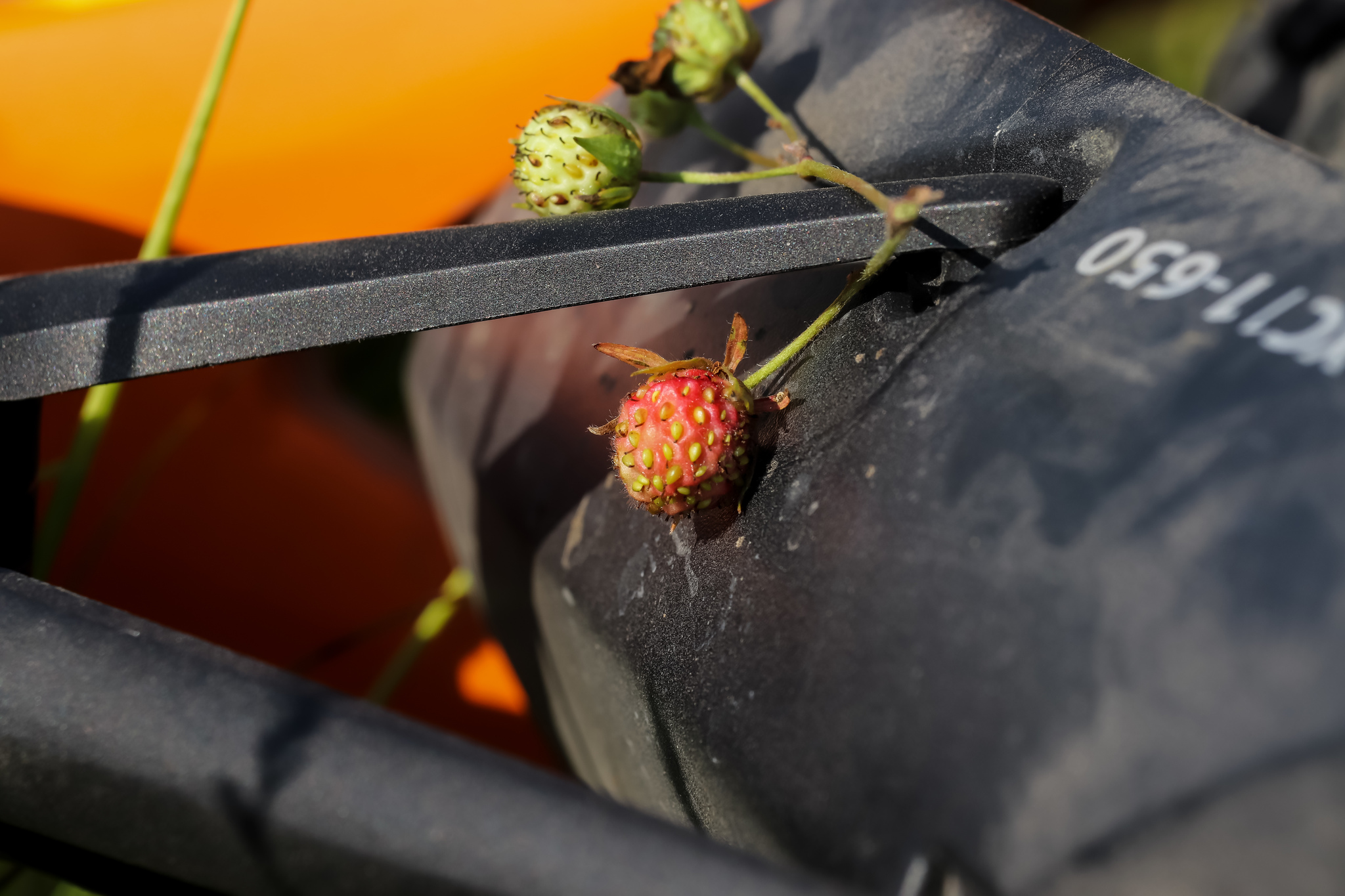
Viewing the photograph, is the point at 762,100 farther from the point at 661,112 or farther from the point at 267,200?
the point at 267,200

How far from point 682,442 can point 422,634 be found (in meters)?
0.55

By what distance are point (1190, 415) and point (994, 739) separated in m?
0.11

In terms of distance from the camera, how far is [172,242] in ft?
2.76

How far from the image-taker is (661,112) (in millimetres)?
564

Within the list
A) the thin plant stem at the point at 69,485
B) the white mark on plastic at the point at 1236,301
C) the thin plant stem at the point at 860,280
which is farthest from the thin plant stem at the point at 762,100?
the thin plant stem at the point at 69,485

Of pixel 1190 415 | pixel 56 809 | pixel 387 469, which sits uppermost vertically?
pixel 1190 415

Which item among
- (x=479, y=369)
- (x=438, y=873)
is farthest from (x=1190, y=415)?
(x=479, y=369)

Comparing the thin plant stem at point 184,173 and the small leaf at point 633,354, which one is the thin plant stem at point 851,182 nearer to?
the small leaf at point 633,354

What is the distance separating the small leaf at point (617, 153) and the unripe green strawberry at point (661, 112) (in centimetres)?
11

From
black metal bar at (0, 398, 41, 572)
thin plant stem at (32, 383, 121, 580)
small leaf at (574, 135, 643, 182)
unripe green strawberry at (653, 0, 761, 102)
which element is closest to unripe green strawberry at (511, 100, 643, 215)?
small leaf at (574, 135, 643, 182)

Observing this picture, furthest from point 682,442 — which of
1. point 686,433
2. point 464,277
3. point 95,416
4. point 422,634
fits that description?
point 422,634

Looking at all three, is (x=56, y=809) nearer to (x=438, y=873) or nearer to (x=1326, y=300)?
(x=438, y=873)

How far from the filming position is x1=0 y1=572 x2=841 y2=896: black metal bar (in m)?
0.29

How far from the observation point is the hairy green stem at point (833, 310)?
358 mm
